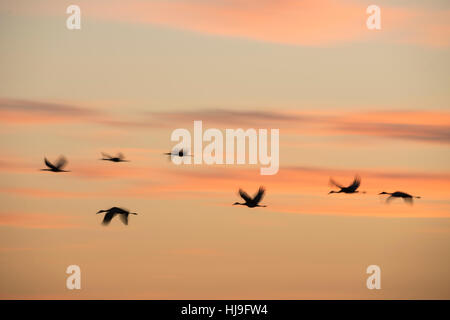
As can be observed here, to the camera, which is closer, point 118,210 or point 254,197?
point 254,197

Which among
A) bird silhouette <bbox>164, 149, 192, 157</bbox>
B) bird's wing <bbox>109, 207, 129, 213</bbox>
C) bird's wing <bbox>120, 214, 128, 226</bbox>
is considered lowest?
→ bird's wing <bbox>120, 214, 128, 226</bbox>

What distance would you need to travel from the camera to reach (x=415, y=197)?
31688mm

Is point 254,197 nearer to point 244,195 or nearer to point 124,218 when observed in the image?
point 244,195

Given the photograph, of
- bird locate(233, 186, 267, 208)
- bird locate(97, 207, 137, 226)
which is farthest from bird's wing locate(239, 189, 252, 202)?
bird locate(97, 207, 137, 226)

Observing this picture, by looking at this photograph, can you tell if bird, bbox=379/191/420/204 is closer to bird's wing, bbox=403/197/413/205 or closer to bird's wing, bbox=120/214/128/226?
bird's wing, bbox=403/197/413/205

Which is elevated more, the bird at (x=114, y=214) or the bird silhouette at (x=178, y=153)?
the bird silhouette at (x=178, y=153)

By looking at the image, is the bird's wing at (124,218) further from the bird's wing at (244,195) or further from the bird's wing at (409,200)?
the bird's wing at (409,200)

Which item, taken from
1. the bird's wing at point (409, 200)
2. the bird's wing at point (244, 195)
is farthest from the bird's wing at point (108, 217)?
the bird's wing at point (409, 200)

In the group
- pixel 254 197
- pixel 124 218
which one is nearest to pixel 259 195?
pixel 254 197
